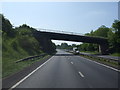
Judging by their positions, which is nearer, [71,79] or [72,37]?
[71,79]

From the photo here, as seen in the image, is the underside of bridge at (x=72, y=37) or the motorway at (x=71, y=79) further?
the underside of bridge at (x=72, y=37)

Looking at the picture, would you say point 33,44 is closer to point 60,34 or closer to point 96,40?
point 60,34

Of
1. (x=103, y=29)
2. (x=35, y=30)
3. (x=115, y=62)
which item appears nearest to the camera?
(x=115, y=62)

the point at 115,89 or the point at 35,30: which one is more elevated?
the point at 35,30

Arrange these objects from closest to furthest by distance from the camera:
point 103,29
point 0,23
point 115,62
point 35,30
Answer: point 115,62, point 0,23, point 35,30, point 103,29

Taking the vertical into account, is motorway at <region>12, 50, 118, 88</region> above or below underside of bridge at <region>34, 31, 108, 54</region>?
below

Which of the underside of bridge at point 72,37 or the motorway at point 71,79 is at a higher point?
the underside of bridge at point 72,37

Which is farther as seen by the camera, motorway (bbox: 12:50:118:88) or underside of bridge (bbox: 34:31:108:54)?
underside of bridge (bbox: 34:31:108:54)

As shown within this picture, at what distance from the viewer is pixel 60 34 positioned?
60094 mm

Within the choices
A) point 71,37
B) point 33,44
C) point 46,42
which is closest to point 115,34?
point 71,37

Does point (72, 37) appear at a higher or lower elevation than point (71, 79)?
higher

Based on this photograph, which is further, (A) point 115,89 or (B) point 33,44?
(B) point 33,44

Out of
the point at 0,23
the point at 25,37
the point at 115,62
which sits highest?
the point at 0,23

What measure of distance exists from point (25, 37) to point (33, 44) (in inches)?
146
